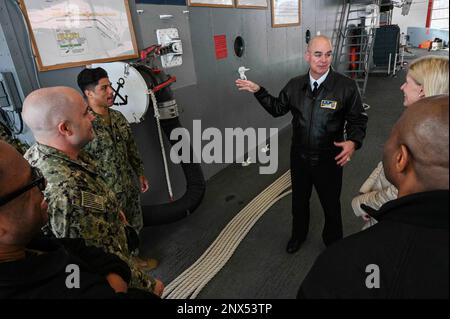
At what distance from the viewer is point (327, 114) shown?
1836 millimetres

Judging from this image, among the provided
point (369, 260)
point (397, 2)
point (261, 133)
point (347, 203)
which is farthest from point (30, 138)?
point (397, 2)

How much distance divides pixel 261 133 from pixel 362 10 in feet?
16.9

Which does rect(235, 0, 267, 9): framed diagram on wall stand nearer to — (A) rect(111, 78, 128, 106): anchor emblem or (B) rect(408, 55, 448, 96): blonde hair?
(A) rect(111, 78, 128, 106): anchor emblem

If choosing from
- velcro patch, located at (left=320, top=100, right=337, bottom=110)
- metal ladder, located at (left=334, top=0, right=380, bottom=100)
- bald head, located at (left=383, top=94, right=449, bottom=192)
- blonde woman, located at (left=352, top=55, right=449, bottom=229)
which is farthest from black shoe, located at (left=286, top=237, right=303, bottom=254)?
metal ladder, located at (left=334, top=0, right=380, bottom=100)

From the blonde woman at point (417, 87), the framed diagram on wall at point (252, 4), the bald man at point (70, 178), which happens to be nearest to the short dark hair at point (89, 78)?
the bald man at point (70, 178)

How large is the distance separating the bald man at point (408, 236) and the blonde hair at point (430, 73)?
56 cm

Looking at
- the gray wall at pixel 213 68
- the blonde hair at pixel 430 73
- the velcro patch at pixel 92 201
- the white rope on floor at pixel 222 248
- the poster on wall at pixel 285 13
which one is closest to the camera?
the blonde hair at pixel 430 73

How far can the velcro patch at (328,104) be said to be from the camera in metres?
1.81

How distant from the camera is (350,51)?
740 cm

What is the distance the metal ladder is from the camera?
632 cm

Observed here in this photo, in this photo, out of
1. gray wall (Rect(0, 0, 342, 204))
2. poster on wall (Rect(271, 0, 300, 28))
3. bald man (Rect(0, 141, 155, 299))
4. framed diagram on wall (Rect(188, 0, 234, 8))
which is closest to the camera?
bald man (Rect(0, 141, 155, 299))

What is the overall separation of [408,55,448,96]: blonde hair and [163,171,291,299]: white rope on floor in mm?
1699

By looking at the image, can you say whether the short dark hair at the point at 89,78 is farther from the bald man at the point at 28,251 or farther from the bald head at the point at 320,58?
the bald head at the point at 320,58

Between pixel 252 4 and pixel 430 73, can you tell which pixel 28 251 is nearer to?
pixel 430 73
